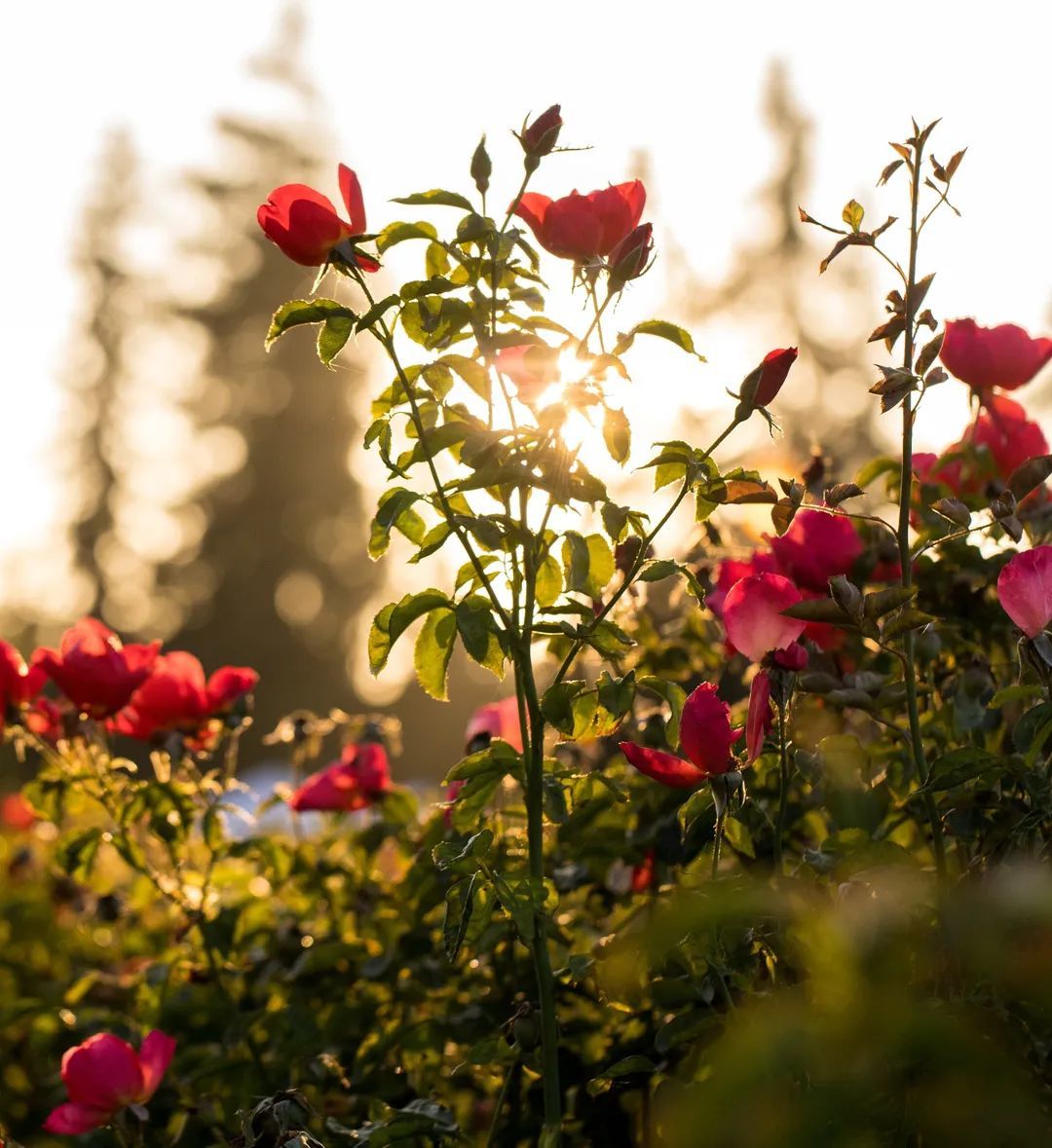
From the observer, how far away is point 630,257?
3.78ft

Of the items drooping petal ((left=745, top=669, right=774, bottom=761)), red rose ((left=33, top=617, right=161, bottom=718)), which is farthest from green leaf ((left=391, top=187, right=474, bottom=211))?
red rose ((left=33, top=617, right=161, bottom=718))

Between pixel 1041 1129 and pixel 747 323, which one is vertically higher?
pixel 747 323

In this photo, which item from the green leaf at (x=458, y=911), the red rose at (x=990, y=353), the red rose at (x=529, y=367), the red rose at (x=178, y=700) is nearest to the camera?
the green leaf at (x=458, y=911)

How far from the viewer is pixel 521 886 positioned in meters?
1.15

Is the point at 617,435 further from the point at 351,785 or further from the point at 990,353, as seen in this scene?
the point at 351,785

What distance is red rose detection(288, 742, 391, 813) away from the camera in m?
2.05

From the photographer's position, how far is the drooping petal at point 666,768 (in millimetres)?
1180

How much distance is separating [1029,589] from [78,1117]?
1115 mm

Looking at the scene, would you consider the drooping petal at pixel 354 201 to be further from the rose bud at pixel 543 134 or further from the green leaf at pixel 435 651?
the green leaf at pixel 435 651

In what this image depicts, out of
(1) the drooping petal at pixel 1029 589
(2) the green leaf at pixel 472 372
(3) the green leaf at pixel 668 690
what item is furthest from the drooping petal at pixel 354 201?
(1) the drooping petal at pixel 1029 589

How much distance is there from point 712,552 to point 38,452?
74.8 ft

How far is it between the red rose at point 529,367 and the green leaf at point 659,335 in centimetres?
6

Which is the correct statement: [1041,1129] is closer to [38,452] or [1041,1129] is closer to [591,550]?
[591,550]

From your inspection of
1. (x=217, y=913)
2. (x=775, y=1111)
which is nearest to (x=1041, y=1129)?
(x=775, y=1111)
